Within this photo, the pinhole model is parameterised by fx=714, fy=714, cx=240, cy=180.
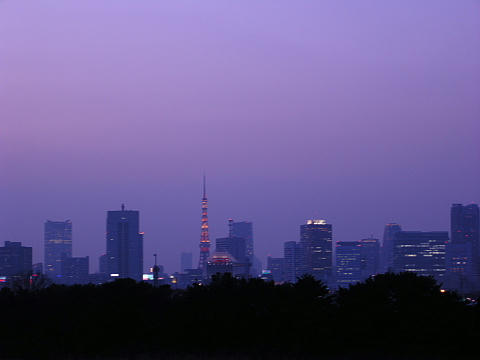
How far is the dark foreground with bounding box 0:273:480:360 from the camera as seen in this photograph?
31156 millimetres

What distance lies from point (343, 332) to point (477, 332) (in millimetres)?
5678

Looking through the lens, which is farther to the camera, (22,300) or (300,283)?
(22,300)

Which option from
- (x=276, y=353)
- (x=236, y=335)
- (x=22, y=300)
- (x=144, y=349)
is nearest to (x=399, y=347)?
(x=276, y=353)

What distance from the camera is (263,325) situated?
33.6 meters

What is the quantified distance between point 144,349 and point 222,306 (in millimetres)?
4189

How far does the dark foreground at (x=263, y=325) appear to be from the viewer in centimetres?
3116

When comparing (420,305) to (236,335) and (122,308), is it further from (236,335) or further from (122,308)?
(122,308)

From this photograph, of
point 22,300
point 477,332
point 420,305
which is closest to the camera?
point 477,332

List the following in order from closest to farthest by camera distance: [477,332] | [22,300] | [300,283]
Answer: [477,332], [300,283], [22,300]

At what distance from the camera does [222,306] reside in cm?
3441

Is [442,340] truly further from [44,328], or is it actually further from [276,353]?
[44,328]

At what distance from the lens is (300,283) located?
3475 cm

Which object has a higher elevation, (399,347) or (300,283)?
(300,283)

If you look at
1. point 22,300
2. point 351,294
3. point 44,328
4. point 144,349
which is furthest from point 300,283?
point 22,300
